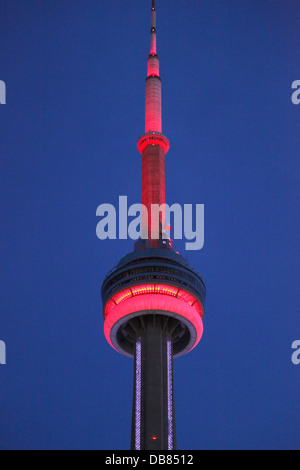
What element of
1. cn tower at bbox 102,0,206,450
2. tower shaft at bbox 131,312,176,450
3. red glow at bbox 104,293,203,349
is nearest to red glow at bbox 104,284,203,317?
cn tower at bbox 102,0,206,450

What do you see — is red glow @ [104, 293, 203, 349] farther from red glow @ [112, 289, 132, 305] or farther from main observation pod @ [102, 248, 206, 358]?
red glow @ [112, 289, 132, 305]

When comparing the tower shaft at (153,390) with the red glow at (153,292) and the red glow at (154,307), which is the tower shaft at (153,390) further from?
the red glow at (153,292)

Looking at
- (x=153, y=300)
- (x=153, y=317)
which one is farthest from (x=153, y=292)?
(x=153, y=317)

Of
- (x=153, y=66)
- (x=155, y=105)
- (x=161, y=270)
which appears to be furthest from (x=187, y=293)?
(x=153, y=66)

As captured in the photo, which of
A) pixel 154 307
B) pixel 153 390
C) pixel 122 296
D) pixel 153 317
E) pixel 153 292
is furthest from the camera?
pixel 122 296

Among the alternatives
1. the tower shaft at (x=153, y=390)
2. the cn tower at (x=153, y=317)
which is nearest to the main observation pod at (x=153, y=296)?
the cn tower at (x=153, y=317)

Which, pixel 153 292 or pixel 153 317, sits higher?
pixel 153 292

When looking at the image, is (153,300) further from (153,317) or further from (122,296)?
(122,296)

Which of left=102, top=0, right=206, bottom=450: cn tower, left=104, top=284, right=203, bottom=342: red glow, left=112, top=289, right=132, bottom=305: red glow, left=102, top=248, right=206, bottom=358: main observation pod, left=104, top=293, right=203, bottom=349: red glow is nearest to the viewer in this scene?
left=102, top=0, right=206, bottom=450: cn tower
